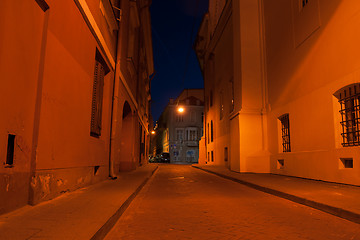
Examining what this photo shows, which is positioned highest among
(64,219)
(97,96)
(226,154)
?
(97,96)

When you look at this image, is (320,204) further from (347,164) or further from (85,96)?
(85,96)

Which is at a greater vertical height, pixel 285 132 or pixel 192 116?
pixel 192 116

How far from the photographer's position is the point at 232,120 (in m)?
15.8

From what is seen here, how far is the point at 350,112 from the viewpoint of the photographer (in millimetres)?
8781

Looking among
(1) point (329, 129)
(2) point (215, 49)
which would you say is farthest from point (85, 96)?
(2) point (215, 49)

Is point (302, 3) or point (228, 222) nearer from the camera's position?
point (228, 222)

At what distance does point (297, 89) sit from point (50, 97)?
945 centimetres

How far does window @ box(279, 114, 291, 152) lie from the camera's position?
1264cm

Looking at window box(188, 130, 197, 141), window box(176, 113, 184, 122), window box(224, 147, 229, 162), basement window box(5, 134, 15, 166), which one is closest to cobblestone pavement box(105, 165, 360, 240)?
basement window box(5, 134, 15, 166)

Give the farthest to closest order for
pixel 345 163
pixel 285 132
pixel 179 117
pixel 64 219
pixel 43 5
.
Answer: pixel 179 117, pixel 285 132, pixel 345 163, pixel 43 5, pixel 64 219

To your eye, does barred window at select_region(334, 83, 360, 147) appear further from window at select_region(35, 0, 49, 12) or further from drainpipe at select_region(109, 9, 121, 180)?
window at select_region(35, 0, 49, 12)

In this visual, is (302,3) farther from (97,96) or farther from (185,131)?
(185,131)

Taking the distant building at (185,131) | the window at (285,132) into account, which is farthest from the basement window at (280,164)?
the distant building at (185,131)

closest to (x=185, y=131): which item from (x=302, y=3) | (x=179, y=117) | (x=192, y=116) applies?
(x=179, y=117)
